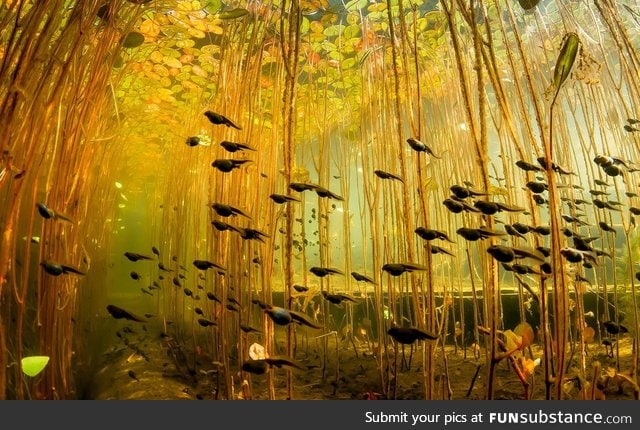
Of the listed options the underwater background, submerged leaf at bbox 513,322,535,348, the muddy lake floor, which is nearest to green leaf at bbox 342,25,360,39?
the underwater background

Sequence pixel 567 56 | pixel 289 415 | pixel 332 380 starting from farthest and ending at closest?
pixel 332 380, pixel 289 415, pixel 567 56

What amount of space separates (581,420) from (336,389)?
1731mm

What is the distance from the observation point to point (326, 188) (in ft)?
7.00

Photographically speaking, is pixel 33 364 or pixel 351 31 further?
pixel 351 31

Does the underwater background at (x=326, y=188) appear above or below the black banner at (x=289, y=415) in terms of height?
above

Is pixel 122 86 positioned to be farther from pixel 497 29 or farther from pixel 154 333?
pixel 497 29

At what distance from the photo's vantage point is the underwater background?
112cm

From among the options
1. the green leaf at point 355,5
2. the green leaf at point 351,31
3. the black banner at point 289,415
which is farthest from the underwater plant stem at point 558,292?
the green leaf at point 351,31

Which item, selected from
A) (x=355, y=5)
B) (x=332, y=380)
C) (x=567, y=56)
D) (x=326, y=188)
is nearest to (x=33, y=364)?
(x=326, y=188)

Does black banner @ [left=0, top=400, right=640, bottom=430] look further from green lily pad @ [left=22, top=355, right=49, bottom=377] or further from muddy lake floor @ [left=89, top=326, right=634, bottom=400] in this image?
muddy lake floor @ [left=89, top=326, right=634, bottom=400]

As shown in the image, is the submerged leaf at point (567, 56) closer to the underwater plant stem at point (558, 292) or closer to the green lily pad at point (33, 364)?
the underwater plant stem at point (558, 292)

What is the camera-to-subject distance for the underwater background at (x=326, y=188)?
1.12 meters

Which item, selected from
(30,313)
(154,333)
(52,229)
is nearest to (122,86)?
(30,313)

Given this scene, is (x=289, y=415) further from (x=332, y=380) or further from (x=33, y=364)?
(x=332, y=380)
